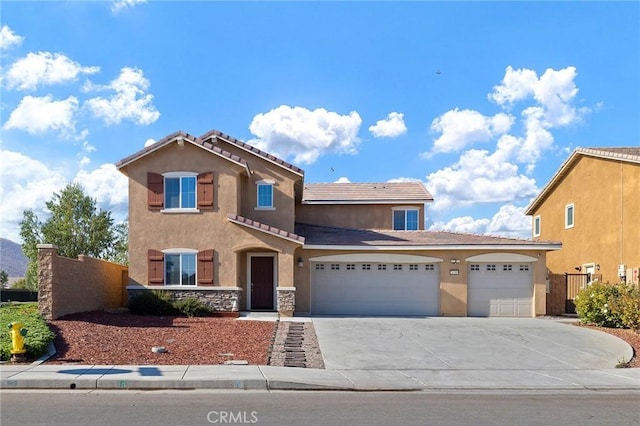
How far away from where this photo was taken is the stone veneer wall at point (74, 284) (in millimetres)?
16812

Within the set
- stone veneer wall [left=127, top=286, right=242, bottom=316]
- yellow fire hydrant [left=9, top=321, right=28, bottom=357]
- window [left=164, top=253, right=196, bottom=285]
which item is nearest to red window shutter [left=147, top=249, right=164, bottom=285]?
window [left=164, top=253, right=196, bottom=285]

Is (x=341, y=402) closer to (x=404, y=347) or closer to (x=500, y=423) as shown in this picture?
(x=500, y=423)

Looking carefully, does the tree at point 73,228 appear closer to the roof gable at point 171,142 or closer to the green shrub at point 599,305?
the roof gable at point 171,142

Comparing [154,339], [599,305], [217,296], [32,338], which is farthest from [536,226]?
[32,338]

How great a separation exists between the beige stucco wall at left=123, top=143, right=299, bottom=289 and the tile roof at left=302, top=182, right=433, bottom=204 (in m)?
6.90

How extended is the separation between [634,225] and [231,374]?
2003 centimetres

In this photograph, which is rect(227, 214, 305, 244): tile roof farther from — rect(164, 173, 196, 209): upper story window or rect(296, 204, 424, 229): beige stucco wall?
rect(296, 204, 424, 229): beige stucco wall

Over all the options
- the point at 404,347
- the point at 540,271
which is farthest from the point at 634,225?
the point at 404,347

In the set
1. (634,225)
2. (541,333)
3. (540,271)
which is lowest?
(541,333)

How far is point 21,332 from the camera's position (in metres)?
12.7

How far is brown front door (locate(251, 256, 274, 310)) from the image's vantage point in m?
23.3

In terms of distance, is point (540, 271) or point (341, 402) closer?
point (341, 402)

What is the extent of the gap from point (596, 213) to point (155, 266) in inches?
806

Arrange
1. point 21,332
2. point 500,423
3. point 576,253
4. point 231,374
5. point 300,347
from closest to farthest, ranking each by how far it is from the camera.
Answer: point 500,423
point 231,374
point 21,332
point 300,347
point 576,253
